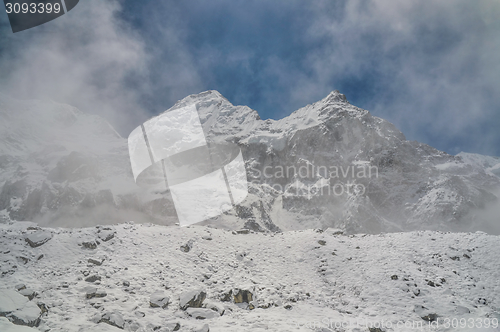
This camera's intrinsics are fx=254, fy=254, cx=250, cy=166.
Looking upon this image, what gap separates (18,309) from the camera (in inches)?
377

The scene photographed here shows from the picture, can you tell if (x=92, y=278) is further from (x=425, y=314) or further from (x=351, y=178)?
(x=351, y=178)

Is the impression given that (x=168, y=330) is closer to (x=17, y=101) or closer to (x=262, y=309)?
(x=262, y=309)

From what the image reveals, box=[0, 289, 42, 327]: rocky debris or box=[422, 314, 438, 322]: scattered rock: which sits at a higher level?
box=[0, 289, 42, 327]: rocky debris

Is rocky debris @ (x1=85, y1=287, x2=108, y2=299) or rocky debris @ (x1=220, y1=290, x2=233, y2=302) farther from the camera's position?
rocky debris @ (x1=220, y1=290, x2=233, y2=302)

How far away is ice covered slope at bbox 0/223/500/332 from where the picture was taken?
11117 mm

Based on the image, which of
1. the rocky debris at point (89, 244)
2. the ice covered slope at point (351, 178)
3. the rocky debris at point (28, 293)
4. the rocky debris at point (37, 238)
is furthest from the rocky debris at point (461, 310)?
the ice covered slope at point (351, 178)

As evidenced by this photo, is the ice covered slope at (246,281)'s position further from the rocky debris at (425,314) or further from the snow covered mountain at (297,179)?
the snow covered mountain at (297,179)

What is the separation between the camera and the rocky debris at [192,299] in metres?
12.3

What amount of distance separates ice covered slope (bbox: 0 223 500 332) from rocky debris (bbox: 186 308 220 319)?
47 millimetres

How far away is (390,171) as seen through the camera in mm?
114062

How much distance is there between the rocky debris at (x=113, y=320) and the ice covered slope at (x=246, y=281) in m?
0.04

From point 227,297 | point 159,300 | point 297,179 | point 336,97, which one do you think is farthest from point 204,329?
point 336,97

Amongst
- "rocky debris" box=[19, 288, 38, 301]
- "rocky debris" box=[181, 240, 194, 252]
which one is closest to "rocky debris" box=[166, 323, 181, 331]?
"rocky debris" box=[19, 288, 38, 301]

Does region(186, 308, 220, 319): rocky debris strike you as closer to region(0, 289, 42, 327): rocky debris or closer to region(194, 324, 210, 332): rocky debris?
region(194, 324, 210, 332): rocky debris
